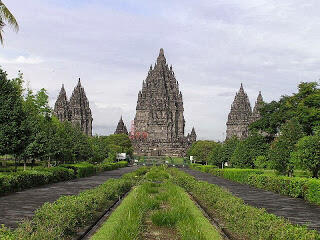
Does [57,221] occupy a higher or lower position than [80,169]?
lower

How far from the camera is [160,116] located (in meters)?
159

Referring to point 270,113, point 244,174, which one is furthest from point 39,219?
point 270,113

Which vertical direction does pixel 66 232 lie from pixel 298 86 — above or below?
below

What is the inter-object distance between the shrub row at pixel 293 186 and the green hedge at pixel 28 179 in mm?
16803

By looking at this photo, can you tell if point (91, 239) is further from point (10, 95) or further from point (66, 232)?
point (10, 95)

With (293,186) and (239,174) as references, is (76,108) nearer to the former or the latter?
(239,174)

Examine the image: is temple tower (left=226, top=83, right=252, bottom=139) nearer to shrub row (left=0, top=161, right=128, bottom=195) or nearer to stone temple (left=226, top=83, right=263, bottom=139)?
stone temple (left=226, top=83, right=263, bottom=139)

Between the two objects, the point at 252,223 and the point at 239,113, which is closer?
the point at 252,223

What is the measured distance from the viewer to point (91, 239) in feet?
36.1

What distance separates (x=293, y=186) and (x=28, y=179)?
683 inches

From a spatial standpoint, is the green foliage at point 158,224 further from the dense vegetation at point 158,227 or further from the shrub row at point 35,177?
the shrub row at point 35,177

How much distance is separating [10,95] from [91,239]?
24.6 m

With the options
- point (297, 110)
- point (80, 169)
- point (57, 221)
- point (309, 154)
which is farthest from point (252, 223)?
point (297, 110)

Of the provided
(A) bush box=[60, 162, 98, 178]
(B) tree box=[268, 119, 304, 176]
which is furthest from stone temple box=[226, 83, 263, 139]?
(B) tree box=[268, 119, 304, 176]
